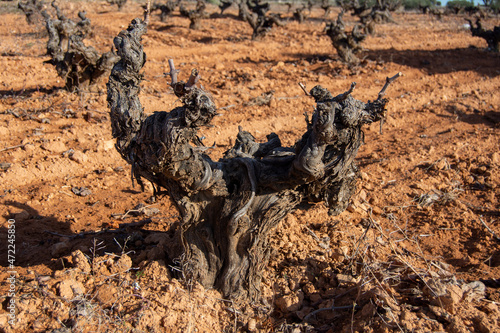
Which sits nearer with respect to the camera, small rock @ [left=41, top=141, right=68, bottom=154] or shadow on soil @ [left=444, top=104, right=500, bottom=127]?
small rock @ [left=41, top=141, right=68, bottom=154]

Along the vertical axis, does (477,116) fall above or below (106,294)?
above

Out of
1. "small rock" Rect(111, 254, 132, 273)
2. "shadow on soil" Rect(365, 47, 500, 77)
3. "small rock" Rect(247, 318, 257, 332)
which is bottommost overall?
"small rock" Rect(247, 318, 257, 332)

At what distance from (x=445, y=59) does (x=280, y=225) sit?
12.1 metres

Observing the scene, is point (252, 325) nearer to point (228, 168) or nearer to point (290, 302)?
point (290, 302)

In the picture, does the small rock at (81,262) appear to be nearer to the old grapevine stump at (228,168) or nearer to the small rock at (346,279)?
the old grapevine stump at (228,168)

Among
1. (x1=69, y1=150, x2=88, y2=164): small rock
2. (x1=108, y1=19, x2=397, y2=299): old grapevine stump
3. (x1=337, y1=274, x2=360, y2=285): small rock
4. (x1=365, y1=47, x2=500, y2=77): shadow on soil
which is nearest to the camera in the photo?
(x1=108, y1=19, x2=397, y2=299): old grapevine stump

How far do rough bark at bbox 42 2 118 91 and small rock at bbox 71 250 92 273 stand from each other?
5256mm

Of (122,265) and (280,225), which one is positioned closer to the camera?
(122,265)

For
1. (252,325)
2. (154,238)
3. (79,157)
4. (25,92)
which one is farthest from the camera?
(25,92)

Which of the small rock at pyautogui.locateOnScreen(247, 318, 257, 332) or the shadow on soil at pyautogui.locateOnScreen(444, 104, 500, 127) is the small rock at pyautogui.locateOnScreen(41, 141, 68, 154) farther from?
the shadow on soil at pyautogui.locateOnScreen(444, 104, 500, 127)

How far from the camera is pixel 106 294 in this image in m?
3.26

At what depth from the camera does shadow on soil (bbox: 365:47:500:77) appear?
41.1 ft

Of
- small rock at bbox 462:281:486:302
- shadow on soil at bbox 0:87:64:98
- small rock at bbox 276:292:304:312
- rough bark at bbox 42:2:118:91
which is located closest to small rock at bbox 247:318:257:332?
small rock at bbox 276:292:304:312

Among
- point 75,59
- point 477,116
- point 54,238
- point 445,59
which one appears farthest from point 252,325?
point 445,59
